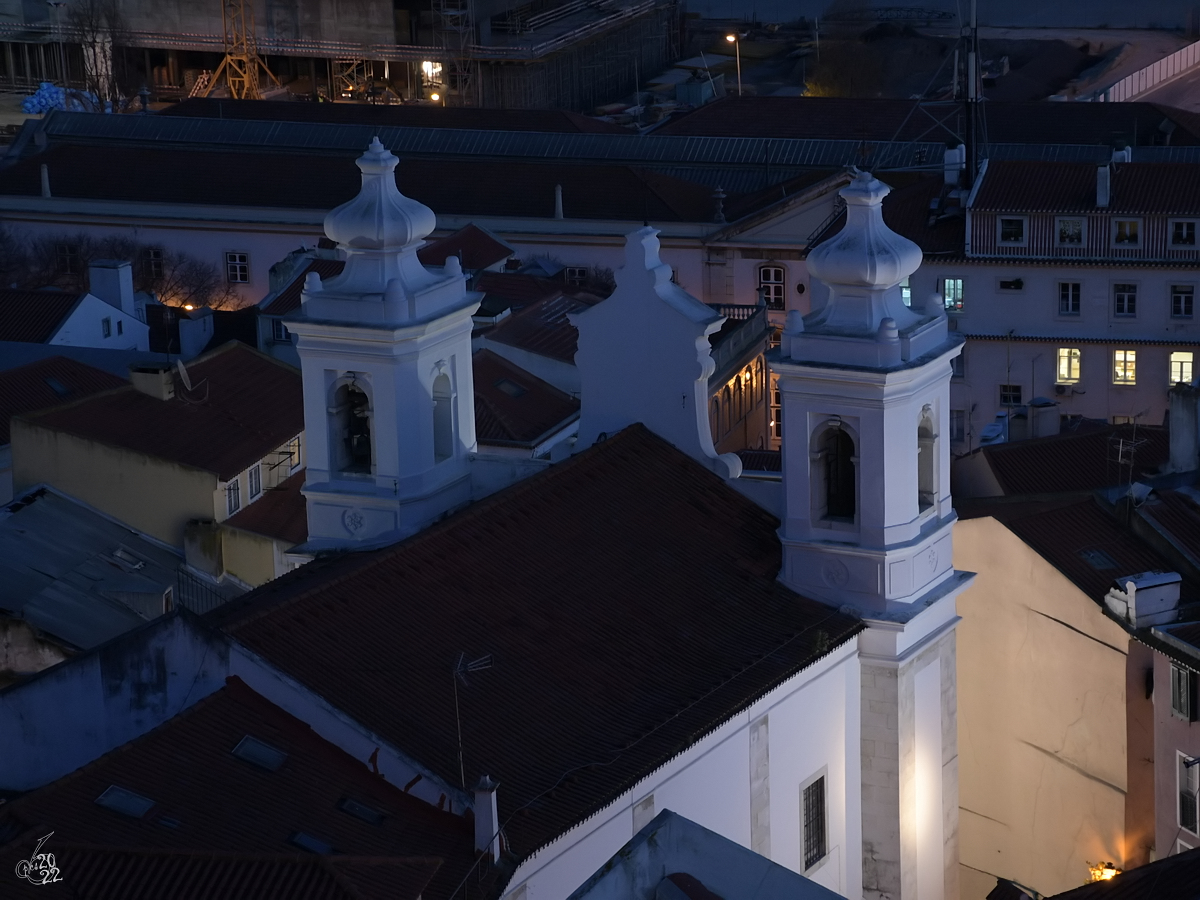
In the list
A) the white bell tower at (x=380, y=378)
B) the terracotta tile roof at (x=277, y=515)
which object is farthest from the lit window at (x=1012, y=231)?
the white bell tower at (x=380, y=378)

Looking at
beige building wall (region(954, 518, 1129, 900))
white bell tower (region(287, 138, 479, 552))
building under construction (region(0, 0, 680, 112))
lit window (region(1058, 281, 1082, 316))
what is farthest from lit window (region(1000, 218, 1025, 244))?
building under construction (region(0, 0, 680, 112))

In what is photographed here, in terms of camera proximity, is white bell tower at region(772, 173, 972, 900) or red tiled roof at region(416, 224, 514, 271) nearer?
white bell tower at region(772, 173, 972, 900)

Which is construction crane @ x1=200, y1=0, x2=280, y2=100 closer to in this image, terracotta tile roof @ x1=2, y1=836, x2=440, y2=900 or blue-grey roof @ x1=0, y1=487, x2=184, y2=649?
blue-grey roof @ x1=0, y1=487, x2=184, y2=649

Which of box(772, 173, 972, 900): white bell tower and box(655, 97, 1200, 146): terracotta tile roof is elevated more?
box(772, 173, 972, 900): white bell tower

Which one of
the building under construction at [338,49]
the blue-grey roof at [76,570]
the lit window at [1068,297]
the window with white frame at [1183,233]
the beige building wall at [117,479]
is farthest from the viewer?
the building under construction at [338,49]

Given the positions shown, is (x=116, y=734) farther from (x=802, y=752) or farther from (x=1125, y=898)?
(x=1125, y=898)

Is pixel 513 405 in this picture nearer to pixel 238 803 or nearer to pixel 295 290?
pixel 295 290

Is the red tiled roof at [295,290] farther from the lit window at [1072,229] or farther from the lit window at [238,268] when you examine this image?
the lit window at [1072,229]
